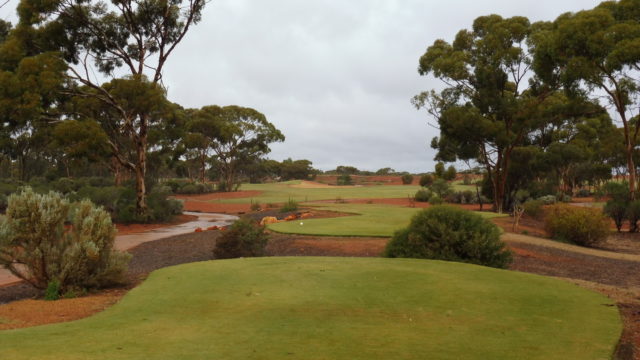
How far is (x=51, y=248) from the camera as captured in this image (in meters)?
10.2

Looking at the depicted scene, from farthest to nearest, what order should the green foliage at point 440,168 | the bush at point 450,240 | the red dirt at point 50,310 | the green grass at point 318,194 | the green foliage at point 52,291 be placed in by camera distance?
the green grass at point 318,194 < the green foliage at point 440,168 < the bush at point 450,240 < the green foliage at point 52,291 < the red dirt at point 50,310

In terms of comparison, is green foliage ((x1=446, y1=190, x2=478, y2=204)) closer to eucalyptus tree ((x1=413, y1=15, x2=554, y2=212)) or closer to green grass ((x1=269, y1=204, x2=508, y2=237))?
eucalyptus tree ((x1=413, y1=15, x2=554, y2=212))

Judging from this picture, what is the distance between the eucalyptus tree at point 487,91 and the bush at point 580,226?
40.6ft

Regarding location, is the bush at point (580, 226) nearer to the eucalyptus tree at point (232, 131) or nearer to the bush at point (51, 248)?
the bush at point (51, 248)

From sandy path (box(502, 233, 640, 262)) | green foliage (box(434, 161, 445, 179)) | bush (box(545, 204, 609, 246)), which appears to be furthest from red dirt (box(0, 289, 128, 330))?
green foliage (box(434, 161, 445, 179))

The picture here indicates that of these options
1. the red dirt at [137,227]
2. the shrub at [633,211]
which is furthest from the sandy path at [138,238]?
the shrub at [633,211]

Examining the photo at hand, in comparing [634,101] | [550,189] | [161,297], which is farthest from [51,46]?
[550,189]

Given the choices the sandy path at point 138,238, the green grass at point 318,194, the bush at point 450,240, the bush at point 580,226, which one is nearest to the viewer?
the bush at point 450,240

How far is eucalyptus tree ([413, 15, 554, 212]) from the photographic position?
3409cm

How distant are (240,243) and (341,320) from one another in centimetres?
911

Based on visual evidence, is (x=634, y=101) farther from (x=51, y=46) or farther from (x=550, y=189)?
(x=51, y=46)

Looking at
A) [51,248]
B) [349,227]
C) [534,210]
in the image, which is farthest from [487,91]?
[51,248]

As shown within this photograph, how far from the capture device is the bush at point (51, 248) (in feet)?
32.8

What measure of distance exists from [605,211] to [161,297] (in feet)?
91.6
